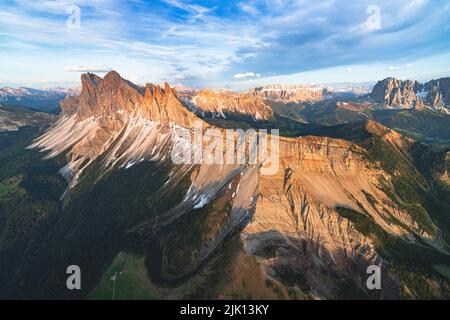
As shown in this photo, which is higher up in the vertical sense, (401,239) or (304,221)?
(304,221)

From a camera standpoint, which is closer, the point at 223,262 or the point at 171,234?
the point at 223,262
